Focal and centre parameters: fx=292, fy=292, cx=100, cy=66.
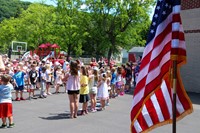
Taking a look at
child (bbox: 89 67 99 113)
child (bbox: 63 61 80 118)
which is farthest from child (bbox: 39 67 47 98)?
child (bbox: 63 61 80 118)

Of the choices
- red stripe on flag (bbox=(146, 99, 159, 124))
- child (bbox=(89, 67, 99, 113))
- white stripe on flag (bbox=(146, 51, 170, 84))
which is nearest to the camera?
A: white stripe on flag (bbox=(146, 51, 170, 84))

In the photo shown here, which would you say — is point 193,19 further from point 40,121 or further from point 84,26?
point 84,26

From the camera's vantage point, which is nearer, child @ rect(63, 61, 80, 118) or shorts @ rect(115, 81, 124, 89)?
child @ rect(63, 61, 80, 118)

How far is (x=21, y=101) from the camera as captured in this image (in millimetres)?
12984

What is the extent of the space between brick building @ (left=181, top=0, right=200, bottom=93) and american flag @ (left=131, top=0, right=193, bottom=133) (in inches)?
560

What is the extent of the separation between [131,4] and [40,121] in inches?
1154

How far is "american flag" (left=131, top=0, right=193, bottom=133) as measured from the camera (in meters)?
3.71

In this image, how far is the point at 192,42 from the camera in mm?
17828

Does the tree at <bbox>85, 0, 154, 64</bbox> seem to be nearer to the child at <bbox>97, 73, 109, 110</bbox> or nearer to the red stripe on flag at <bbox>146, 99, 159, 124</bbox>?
the child at <bbox>97, 73, 109, 110</bbox>

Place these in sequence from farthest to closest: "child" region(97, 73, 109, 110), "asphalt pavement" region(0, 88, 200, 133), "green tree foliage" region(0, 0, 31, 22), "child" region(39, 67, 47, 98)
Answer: "green tree foliage" region(0, 0, 31, 22) → "child" region(39, 67, 47, 98) → "child" region(97, 73, 109, 110) → "asphalt pavement" region(0, 88, 200, 133)

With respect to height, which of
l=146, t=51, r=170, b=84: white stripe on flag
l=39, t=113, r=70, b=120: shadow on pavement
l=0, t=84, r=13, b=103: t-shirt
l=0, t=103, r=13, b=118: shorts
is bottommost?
l=39, t=113, r=70, b=120: shadow on pavement

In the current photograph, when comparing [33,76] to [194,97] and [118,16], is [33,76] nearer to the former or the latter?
[194,97]

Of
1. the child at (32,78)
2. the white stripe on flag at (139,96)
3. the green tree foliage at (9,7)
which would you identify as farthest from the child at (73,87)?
the green tree foliage at (9,7)

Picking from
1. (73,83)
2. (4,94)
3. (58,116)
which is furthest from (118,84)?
(4,94)
